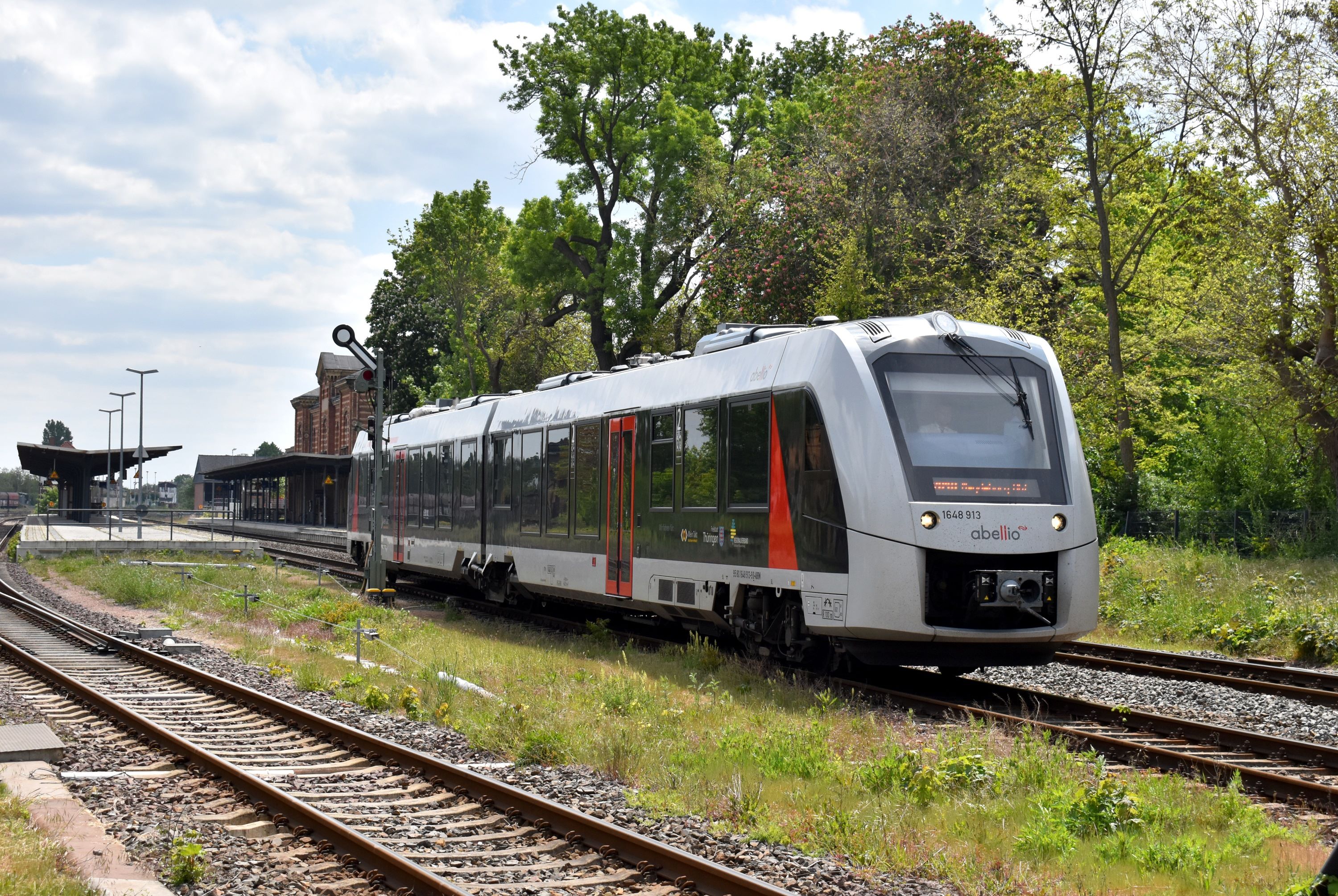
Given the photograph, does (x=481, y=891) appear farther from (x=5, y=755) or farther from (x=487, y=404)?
(x=487, y=404)

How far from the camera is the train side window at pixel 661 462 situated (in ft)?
47.4

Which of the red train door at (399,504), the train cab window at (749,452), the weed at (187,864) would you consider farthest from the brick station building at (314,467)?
→ the weed at (187,864)

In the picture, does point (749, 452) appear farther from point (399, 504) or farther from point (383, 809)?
point (399, 504)

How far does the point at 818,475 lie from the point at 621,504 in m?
4.59

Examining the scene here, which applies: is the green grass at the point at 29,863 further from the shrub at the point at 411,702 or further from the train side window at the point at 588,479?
the train side window at the point at 588,479

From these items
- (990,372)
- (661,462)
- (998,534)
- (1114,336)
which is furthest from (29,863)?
(1114,336)

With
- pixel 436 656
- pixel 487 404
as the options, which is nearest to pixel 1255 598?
pixel 436 656

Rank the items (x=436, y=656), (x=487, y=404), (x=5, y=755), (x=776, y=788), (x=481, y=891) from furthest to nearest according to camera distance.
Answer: (x=487, y=404) → (x=436, y=656) → (x=5, y=755) → (x=776, y=788) → (x=481, y=891)

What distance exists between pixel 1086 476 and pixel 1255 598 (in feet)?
22.1

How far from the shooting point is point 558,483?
17.6 meters

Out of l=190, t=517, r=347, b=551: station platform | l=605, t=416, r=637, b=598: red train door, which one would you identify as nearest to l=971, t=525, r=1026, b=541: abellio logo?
l=605, t=416, r=637, b=598: red train door

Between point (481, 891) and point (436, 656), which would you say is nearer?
point (481, 891)

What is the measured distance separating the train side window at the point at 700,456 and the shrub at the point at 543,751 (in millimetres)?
4561

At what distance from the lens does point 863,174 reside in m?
30.4
